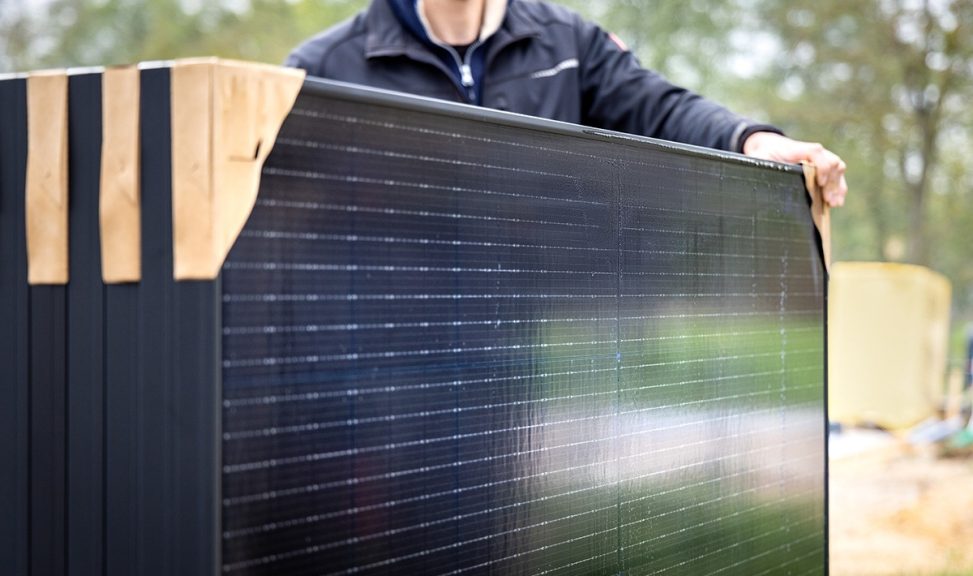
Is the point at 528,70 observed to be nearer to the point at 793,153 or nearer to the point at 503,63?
the point at 503,63

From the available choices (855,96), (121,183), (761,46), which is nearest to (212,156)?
(121,183)

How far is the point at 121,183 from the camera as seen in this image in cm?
141

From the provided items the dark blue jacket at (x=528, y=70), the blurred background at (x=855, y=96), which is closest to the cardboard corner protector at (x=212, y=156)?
the dark blue jacket at (x=528, y=70)

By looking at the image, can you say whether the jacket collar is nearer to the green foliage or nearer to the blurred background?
the blurred background

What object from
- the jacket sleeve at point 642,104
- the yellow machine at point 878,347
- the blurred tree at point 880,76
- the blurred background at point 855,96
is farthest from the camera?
the blurred tree at point 880,76

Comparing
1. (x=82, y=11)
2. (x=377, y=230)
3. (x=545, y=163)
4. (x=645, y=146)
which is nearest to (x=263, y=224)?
(x=377, y=230)

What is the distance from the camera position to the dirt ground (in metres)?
6.20

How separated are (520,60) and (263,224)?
5.77 ft

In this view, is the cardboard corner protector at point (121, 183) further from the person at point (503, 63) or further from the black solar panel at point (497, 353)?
the person at point (503, 63)

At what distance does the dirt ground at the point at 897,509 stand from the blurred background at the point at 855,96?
0.08ft

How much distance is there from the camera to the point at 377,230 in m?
1.56

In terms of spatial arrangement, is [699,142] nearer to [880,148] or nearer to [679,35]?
[679,35]

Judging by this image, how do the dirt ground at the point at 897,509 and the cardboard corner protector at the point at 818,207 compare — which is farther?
the dirt ground at the point at 897,509

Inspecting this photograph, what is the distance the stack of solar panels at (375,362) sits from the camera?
1398mm
